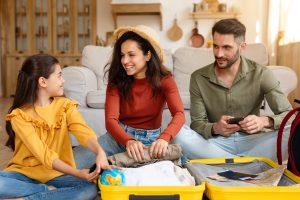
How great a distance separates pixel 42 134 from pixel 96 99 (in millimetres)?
1206

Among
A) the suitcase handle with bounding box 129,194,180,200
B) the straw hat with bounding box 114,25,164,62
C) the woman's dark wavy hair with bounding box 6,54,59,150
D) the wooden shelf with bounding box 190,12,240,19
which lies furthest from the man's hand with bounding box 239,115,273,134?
the wooden shelf with bounding box 190,12,240,19

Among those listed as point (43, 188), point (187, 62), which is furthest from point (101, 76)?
point (43, 188)

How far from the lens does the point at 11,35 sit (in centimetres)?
659

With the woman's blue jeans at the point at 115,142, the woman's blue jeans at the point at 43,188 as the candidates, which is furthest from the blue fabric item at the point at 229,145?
the woman's blue jeans at the point at 43,188

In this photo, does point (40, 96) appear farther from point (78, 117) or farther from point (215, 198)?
point (215, 198)

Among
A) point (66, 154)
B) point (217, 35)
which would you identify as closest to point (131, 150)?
point (66, 154)

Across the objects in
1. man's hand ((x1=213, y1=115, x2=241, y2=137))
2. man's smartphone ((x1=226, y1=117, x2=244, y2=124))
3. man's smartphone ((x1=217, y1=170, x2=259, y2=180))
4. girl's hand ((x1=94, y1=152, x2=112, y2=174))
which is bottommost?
man's smartphone ((x1=217, y1=170, x2=259, y2=180))

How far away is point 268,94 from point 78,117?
936mm

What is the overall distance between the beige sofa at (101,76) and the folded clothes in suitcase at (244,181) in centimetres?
108

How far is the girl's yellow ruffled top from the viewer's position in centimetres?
141

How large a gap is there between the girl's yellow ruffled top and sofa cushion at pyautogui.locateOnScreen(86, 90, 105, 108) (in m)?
1.09

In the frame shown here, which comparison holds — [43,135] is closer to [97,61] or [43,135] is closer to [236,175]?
[236,175]

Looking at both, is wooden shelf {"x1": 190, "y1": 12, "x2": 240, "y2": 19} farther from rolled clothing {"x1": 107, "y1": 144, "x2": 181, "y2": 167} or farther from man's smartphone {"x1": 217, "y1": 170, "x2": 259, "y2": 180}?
man's smartphone {"x1": 217, "y1": 170, "x2": 259, "y2": 180}

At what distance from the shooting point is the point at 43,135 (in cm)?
147
